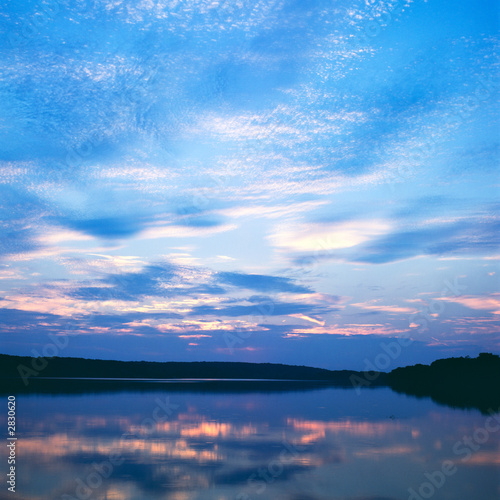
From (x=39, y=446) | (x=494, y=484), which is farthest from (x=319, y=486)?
(x=39, y=446)

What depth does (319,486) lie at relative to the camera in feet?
45.3

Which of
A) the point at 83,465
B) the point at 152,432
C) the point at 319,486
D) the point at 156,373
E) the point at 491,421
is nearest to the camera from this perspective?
the point at 319,486

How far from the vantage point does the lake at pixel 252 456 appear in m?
13.4

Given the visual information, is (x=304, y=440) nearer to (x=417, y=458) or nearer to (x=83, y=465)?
(x=417, y=458)

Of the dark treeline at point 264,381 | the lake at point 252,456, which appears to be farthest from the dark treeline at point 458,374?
the lake at point 252,456

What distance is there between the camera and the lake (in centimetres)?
1343

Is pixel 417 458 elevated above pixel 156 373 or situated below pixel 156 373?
above

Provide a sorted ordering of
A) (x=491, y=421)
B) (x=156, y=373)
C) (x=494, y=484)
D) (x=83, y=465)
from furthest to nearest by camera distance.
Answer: (x=156, y=373) < (x=491, y=421) < (x=83, y=465) < (x=494, y=484)

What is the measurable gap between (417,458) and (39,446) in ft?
47.5

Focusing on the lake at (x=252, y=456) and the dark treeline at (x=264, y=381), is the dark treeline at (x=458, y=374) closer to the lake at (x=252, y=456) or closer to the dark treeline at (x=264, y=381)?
the dark treeline at (x=264, y=381)

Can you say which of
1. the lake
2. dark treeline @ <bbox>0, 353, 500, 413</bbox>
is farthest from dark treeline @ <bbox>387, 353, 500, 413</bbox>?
the lake

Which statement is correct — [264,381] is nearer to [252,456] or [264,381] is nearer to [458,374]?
[458,374]

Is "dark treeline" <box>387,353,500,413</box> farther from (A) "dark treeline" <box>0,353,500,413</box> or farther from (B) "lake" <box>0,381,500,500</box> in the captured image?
(B) "lake" <box>0,381,500,500</box>

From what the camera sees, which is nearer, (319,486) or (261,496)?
(261,496)
